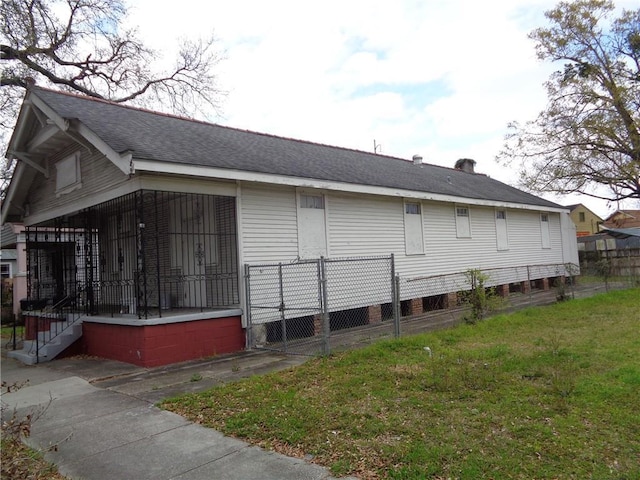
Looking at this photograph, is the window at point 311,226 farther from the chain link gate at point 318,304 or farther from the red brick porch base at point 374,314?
the red brick porch base at point 374,314

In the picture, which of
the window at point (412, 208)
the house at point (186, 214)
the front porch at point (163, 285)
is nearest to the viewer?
the front porch at point (163, 285)

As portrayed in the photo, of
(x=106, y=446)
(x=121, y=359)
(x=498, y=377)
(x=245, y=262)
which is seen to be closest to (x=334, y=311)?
(x=245, y=262)

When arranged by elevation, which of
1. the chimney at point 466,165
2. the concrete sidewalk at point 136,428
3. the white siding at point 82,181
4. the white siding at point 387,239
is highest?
the chimney at point 466,165

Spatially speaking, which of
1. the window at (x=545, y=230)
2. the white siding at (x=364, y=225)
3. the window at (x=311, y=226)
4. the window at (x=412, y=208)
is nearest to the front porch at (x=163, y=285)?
the window at (x=311, y=226)

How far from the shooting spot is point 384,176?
1378cm

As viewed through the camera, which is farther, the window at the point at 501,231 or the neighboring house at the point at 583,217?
the neighboring house at the point at 583,217

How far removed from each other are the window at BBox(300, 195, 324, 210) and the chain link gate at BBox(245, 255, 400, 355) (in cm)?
135

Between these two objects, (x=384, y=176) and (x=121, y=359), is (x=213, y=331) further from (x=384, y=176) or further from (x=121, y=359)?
(x=384, y=176)

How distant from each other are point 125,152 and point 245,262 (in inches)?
120

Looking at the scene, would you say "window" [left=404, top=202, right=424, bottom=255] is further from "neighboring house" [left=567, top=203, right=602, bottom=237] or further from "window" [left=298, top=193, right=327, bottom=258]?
"neighboring house" [left=567, top=203, right=602, bottom=237]

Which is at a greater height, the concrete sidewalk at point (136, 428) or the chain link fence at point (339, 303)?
the chain link fence at point (339, 303)

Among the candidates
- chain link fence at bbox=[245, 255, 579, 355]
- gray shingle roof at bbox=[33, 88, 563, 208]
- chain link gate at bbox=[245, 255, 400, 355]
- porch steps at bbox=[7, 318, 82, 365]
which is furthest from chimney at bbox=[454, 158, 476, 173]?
porch steps at bbox=[7, 318, 82, 365]

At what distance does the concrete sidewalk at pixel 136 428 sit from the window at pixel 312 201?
3679mm

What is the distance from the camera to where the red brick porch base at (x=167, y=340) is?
26.8 feet
